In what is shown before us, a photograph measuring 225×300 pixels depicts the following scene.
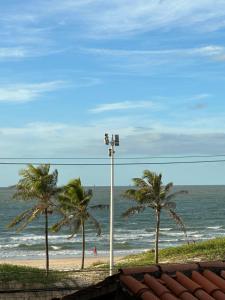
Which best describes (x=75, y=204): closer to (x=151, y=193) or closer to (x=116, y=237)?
(x=151, y=193)

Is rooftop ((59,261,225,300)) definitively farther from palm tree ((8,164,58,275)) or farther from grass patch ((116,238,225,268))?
grass patch ((116,238,225,268))

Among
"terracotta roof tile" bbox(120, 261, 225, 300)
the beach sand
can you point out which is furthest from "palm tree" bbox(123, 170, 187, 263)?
"terracotta roof tile" bbox(120, 261, 225, 300)

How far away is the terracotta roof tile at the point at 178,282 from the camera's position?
23.9ft

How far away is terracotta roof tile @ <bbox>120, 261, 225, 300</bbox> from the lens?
729cm

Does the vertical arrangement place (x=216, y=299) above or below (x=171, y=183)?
below

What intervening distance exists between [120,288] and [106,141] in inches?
770

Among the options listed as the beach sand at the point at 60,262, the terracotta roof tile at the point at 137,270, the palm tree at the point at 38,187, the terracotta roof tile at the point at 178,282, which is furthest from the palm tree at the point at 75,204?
the terracotta roof tile at the point at 137,270

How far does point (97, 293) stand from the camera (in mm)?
7586

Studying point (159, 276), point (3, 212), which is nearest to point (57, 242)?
point (3, 212)

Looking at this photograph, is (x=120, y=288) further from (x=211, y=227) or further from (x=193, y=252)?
(x=211, y=227)

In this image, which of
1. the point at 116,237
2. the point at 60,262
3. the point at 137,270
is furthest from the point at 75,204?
the point at 116,237

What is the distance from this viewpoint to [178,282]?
7.80 m

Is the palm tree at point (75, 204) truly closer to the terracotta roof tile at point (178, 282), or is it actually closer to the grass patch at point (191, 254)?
the grass patch at point (191, 254)

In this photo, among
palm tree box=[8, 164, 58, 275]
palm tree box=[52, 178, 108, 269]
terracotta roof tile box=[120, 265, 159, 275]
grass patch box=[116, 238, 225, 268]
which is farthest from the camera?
grass patch box=[116, 238, 225, 268]
